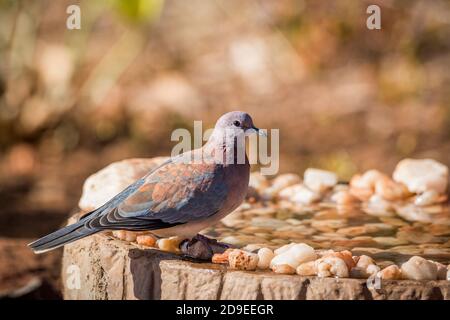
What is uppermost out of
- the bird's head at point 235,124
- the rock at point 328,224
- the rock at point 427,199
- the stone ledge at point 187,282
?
the bird's head at point 235,124

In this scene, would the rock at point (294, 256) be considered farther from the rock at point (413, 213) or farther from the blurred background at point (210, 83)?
the blurred background at point (210, 83)

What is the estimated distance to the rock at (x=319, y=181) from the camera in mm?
3883

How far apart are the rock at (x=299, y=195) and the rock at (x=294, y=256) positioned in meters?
1.04

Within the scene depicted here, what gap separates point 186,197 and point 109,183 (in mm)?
712

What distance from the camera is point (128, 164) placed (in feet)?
11.7

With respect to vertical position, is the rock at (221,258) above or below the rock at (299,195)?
below

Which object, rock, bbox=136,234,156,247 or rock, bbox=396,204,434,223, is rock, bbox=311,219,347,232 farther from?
rock, bbox=136,234,156,247

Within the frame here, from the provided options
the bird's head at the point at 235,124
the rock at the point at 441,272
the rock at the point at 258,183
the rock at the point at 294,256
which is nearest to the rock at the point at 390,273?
the rock at the point at 441,272

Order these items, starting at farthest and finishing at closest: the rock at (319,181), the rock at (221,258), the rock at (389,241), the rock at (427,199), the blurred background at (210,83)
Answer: the blurred background at (210,83) → the rock at (319,181) → the rock at (427,199) → the rock at (389,241) → the rock at (221,258)

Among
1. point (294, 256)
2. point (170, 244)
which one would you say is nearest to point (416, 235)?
point (294, 256)

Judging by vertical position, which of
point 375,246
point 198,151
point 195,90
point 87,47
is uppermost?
point 87,47

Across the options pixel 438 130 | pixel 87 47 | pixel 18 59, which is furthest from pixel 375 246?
pixel 87 47

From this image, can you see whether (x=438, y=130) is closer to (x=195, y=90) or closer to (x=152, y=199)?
(x=195, y=90)

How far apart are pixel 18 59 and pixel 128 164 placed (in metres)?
3.01
